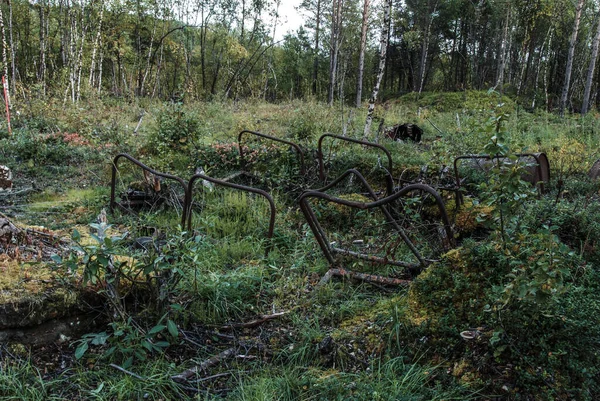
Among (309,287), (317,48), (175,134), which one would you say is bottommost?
(309,287)

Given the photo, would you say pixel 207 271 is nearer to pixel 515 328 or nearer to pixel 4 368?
pixel 4 368

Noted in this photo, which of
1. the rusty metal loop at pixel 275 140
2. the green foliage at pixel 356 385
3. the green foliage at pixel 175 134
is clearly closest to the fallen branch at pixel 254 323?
the green foliage at pixel 356 385

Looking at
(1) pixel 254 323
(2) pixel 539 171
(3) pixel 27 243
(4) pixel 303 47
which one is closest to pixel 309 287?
(1) pixel 254 323

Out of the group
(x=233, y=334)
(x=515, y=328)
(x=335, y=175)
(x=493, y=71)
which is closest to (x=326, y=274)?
(x=233, y=334)

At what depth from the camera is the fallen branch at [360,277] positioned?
3.23 metres

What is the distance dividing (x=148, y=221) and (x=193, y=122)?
4.21 m

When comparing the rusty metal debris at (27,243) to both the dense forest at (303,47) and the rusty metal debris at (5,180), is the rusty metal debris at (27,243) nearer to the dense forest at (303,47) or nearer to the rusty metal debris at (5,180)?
the rusty metal debris at (5,180)

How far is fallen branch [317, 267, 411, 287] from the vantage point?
3.23 metres

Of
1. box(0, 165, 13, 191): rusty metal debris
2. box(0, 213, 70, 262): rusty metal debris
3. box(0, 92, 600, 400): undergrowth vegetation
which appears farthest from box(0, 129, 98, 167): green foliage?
box(0, 213, 70, 262): rusty metal debris

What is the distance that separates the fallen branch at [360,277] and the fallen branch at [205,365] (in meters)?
0.97

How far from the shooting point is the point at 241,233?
15.2ft

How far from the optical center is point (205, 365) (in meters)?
2.46

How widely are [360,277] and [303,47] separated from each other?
127 ft

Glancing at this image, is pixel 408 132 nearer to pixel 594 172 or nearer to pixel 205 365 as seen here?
pixel 594 172
